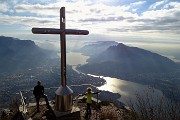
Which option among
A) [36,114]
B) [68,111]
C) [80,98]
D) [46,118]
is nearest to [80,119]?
[68,111]

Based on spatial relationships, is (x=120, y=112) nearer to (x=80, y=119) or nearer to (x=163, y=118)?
(x=80, y=119)

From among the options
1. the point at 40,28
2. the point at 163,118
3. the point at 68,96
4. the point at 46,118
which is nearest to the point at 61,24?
the point at 40,28

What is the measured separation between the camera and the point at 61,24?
385 inches

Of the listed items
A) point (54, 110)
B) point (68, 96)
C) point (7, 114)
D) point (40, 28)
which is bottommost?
point (7, 114)

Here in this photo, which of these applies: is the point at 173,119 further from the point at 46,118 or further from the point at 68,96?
the point at 46,118

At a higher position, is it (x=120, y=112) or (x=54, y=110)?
(x=54, y=110)

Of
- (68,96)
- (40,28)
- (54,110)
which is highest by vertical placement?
(40,28)

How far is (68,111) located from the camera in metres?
10.0

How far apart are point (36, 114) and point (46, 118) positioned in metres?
0.88

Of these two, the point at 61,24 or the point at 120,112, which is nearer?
the point at 61,24

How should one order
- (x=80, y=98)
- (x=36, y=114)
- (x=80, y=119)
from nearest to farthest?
(x=80, y=119) < (x=36, y=114) < (x=80, y=98)

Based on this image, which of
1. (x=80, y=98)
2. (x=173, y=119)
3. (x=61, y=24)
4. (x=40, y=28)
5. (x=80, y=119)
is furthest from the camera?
(x=80, y=98)

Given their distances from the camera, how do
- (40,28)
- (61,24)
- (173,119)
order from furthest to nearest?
(61,24), (40,28), (173,119)

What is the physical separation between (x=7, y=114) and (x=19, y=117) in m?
2.11
